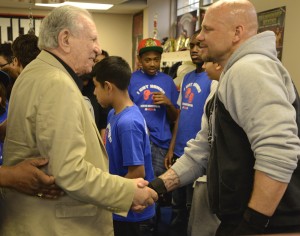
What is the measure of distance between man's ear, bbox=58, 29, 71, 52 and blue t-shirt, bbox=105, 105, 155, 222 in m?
0.67

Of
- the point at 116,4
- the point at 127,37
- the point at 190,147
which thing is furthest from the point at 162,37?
the point at 190,147

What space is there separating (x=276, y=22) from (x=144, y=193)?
7.59 feet

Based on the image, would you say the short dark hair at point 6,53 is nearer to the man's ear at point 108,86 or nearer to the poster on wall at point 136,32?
the man's ear at point 108,86

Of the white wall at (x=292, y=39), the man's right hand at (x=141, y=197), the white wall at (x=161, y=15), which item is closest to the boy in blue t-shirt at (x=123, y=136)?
the man's right hand at (x=141, y=197)

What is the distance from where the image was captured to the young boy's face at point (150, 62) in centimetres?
332

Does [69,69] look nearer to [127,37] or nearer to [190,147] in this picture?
[190,147]

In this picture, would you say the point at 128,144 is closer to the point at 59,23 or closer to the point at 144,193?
the point at 144,193

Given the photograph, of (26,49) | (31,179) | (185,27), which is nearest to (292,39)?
(26,49)

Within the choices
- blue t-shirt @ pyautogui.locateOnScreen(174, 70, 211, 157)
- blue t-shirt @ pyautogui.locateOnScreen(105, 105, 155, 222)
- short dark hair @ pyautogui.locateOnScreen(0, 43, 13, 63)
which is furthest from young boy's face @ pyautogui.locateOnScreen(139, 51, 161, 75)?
short dark hair @ pyautogui.locateOnScreen(0, 43, 13, 63)

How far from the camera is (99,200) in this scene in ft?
4.34

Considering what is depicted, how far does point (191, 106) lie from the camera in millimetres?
2990

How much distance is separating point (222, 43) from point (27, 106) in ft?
2.76

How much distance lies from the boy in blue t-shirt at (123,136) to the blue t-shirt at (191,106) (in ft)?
2.99

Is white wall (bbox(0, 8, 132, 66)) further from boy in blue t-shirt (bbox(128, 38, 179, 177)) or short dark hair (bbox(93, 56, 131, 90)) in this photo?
short dark hair (bbox(93, 56, 131, 90))
